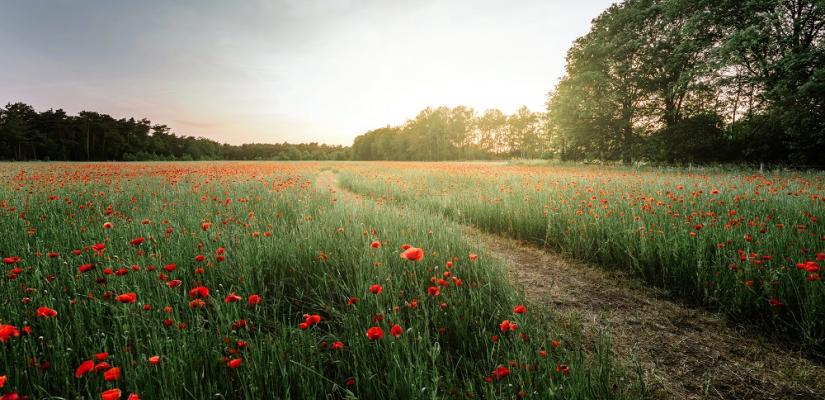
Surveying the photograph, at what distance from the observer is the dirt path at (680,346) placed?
2117mm

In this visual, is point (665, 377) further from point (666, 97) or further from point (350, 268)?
point (666, 97)

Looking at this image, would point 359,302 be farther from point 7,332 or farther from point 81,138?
point 81,138

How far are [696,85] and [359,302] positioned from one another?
78.2ft

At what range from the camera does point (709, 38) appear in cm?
1784

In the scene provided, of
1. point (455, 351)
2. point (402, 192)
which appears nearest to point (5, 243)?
point (455, 351)

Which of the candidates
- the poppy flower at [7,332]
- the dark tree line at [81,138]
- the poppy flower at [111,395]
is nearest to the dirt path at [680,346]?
the poppy flower at [111,395]

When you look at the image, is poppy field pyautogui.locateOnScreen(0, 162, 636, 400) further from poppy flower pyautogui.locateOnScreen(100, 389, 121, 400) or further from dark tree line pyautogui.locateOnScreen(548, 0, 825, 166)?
dark tree line pyautogui.locateOnScreen(548, 0, 825, 166)

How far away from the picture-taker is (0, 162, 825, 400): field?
1.72m

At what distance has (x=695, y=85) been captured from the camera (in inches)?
720

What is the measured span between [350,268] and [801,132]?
22.5 m

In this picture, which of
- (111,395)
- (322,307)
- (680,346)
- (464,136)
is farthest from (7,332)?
(464,136)

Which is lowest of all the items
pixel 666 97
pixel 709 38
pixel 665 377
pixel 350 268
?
pixel 665 377

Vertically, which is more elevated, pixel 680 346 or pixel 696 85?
pixel 696 85

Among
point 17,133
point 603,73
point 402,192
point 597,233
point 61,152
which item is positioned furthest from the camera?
point 61,152
